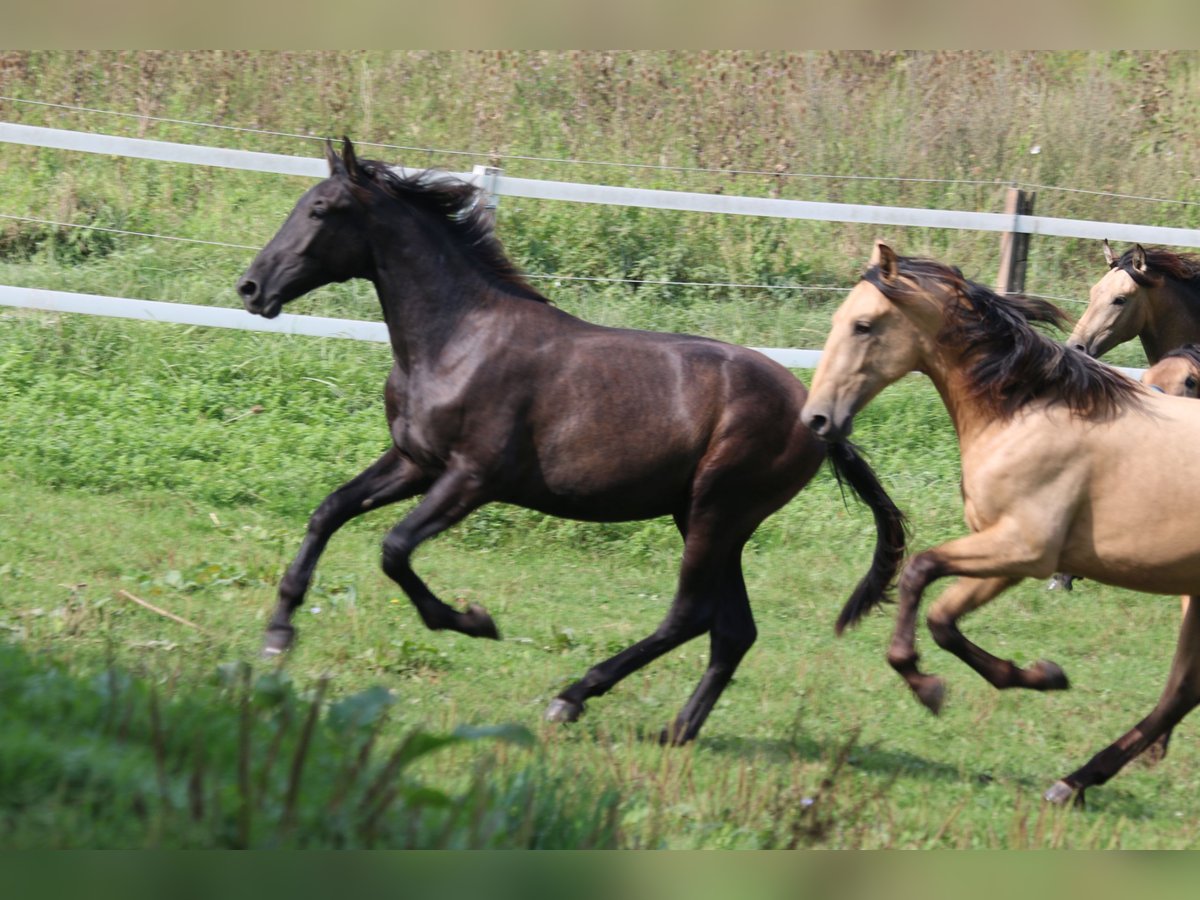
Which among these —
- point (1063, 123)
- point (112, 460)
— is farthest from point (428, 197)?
point (1063, 123)

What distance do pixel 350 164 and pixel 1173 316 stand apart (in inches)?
212

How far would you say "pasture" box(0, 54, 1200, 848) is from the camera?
15.5 ft

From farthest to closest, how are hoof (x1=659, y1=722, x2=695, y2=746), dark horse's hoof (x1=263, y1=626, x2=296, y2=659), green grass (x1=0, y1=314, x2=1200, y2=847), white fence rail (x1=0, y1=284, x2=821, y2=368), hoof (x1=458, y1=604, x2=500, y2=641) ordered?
white fence rail (x1=0, y1=284, x2=821, y2=368), dark horse's hoof (x1=263, y1=626, x2=296, y2=659), hoof (x1=458, y1=604, x2=500, y2=641), hoof (x1=659, y1=722, x2=695, y2=746), green grass (x1=0, y1=314, x2=1200, y2=847)

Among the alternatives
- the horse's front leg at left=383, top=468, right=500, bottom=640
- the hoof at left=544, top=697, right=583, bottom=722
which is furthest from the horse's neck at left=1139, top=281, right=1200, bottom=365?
the horse's front leg at left=383, top=468, right=500, bottom=640

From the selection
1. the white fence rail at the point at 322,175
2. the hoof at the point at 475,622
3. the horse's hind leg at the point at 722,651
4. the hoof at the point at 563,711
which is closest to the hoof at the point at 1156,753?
the horse's hind leg at the point at 722,651

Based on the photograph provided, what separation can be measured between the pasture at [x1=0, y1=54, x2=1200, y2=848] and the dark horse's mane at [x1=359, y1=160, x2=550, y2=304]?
1738mm

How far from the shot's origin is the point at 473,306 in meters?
6.14

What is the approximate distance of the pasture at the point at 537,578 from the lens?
4.73 meters

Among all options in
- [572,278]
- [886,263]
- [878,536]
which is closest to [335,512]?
[878,536]

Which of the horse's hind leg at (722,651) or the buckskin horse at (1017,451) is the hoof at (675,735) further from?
the buckskin horse at (1017,451)

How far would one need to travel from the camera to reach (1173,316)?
28.6ft

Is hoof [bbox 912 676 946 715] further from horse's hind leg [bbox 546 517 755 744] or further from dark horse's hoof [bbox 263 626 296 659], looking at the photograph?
dark horse's hoof [bbox 263 626 296 659]

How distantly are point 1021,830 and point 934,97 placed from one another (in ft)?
40.8

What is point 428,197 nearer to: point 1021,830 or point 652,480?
point 652,480
